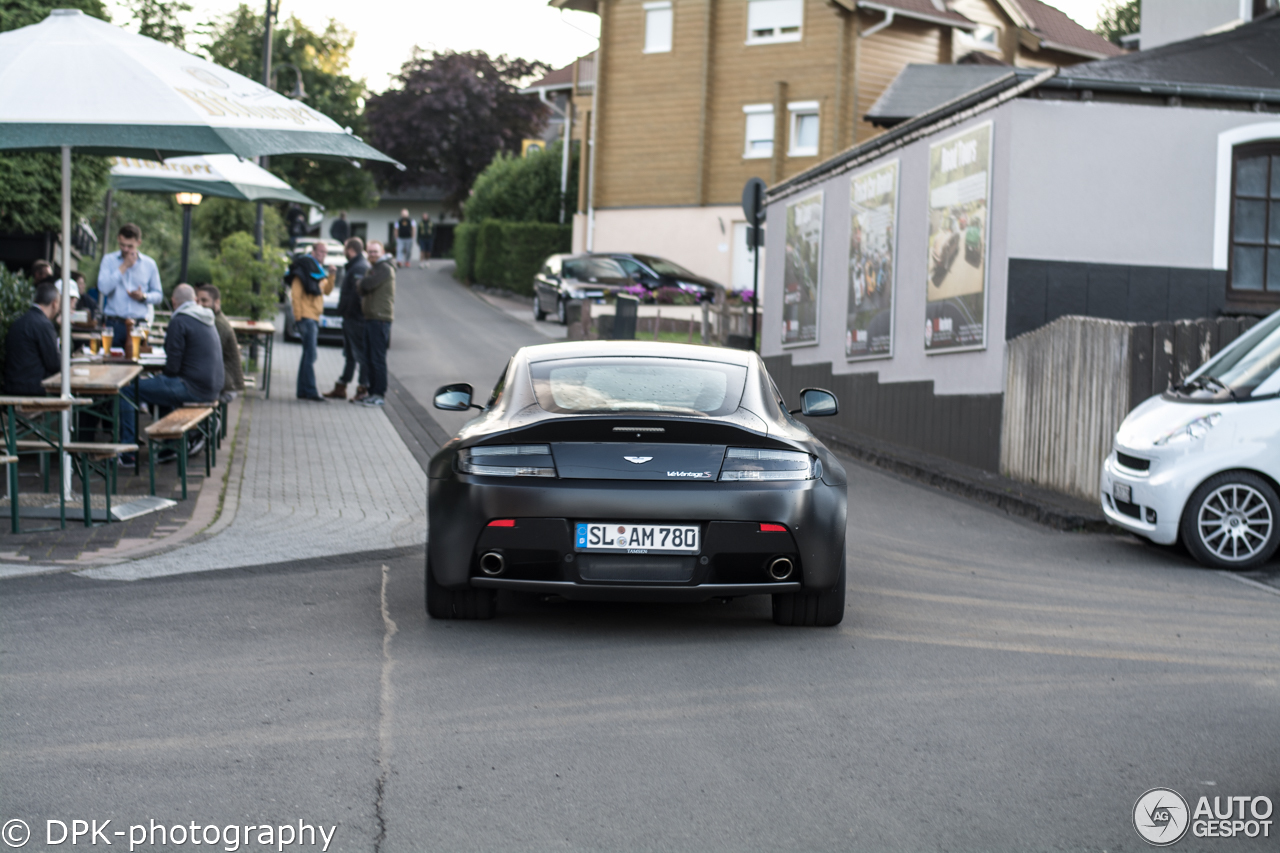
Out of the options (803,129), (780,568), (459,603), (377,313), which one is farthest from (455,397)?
(803,129)

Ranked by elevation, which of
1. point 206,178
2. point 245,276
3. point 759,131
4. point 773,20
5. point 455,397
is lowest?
point 455,397

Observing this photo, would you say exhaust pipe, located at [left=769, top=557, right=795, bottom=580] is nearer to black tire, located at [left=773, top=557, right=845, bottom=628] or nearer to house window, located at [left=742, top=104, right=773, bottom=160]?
black tire, located at [left=773, top=557, right=845, bottom=628]

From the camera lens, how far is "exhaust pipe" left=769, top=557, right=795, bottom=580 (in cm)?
671

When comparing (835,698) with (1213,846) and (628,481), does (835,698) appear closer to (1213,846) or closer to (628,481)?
(628,481)

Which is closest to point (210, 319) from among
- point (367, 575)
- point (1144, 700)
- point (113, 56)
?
point (113, 56)

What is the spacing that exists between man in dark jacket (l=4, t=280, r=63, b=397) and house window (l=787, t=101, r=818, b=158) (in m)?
31.8

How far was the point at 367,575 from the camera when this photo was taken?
8.65m

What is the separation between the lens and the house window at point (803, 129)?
4116cm

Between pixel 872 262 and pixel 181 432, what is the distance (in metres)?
10.2

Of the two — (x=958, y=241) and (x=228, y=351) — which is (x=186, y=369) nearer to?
(x=228, y=351)

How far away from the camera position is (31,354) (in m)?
11.4

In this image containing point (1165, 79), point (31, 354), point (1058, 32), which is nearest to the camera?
point (31, 354)

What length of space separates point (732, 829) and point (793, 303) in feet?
61.4

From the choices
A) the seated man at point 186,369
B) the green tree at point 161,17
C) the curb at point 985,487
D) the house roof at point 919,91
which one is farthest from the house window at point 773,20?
the seated man at point 186,369
